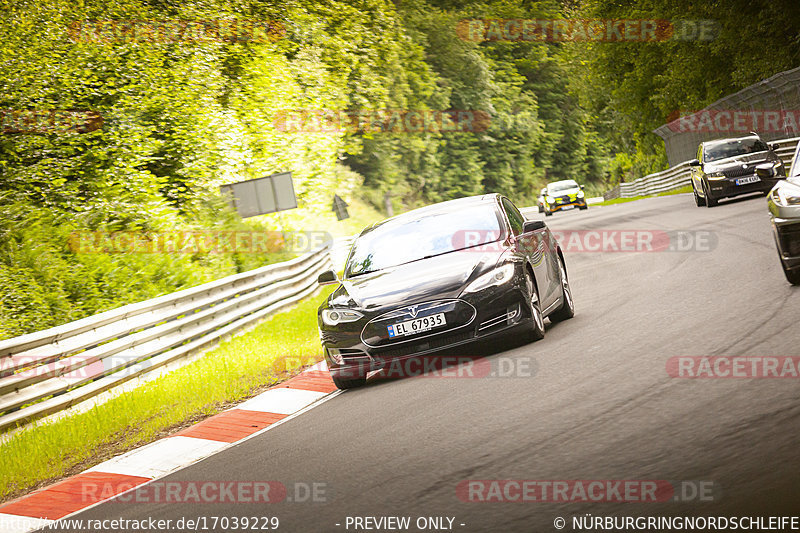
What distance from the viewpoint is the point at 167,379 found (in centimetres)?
1153

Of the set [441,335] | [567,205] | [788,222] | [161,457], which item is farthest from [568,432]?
[567,205]

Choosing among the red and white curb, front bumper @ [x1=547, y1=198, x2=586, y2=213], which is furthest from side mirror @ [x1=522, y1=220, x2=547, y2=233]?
front bumper @ [x1=547, y1=198, x2=586, y2=213]

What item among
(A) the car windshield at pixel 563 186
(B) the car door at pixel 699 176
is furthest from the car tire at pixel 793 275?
(A) the car windshield at pixel 563 186

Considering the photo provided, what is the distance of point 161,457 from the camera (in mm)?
7488

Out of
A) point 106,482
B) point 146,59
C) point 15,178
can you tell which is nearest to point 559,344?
point 106,482

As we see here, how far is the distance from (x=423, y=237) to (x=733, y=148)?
590 inches

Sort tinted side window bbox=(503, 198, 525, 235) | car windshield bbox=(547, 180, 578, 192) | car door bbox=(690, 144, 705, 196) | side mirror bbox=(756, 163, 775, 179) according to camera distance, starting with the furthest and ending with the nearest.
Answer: car windshield bbox=(547, 180, 578, 192) → car door bbox=(690, 144, 705, 196) → side mirror bbox=(756, 163, 775, 179) → tinted side window bbox=(503, 198, 525, 235)

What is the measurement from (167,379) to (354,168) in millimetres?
53761

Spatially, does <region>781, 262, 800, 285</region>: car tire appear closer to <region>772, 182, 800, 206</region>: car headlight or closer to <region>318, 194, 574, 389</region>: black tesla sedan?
<region>772, 182, 800, 206</region>: car headlight

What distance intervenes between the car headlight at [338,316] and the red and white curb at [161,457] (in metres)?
0.70

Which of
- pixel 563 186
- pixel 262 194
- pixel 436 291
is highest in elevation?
pixel 262 194

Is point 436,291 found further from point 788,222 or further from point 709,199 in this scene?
point 709,199

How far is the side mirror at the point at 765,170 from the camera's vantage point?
21719 millimetres

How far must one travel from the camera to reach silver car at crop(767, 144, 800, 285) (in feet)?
29.2
